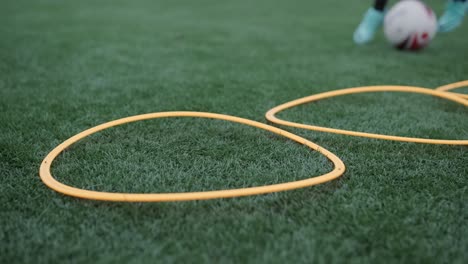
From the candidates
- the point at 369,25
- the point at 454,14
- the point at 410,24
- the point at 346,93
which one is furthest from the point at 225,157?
the point at 454,14

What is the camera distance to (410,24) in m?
4.27

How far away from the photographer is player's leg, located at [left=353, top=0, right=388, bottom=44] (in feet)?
15.5

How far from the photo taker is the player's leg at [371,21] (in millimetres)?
4730

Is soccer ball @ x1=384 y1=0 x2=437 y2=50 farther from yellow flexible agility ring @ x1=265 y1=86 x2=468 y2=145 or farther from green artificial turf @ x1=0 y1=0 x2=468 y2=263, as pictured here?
yellow flexible agility ring @ x1=265 y1=86 x2=468 y2=145

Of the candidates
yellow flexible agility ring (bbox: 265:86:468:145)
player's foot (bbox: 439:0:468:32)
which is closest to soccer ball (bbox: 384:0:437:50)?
player's foot (bbox: 439:0:468:32)

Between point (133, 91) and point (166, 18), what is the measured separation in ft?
13.7

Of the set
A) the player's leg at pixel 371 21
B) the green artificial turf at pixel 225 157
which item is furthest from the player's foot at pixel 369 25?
the green artificial turf at pixel 225 157

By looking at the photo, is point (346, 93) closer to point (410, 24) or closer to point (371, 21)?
point (410, 24)

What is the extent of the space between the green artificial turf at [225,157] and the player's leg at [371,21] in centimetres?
23

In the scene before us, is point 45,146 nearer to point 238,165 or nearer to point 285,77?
point 238,165

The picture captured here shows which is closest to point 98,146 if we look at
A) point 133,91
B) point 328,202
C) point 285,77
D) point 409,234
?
point 133,91

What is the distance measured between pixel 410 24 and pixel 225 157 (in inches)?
130

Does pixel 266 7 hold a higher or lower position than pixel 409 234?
higher

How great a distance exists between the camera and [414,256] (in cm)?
140
